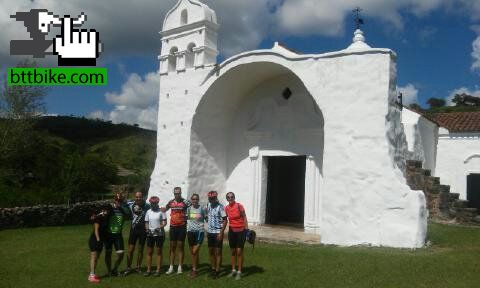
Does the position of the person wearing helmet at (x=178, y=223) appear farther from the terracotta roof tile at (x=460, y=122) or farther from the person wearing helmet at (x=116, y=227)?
the terracotta roof tile at (x=460, y=122)

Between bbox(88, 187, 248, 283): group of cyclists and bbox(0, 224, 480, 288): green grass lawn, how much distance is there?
27cm

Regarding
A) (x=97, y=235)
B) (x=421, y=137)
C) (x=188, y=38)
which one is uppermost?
(x=188, y=38)

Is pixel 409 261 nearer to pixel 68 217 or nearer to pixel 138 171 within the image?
pixel 68 217

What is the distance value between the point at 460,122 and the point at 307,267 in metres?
13.6

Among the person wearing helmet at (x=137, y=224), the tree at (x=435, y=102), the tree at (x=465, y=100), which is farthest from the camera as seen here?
the tree at (x=435, y=102)

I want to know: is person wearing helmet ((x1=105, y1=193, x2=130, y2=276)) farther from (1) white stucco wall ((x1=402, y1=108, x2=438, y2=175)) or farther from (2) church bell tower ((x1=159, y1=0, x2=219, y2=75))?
(1) white stucco wall ((x1=402, y1=108, x2=438, y2=175))

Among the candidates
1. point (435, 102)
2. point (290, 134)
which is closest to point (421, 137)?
point (290, 134)

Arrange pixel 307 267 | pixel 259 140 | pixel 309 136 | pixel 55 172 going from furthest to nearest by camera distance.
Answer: pixel 55 172
pixel 259 140
pixel 309 136
pixel 307 267

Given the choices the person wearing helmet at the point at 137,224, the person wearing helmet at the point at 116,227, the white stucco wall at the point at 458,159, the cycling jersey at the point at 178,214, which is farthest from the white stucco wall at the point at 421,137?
the person wearing helmet at the point at 116,227

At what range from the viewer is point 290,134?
12.5 meters

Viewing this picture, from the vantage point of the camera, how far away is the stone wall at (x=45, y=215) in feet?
45.4

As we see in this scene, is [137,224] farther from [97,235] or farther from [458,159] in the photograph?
[458,159]

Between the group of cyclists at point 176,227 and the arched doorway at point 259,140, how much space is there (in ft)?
16.9

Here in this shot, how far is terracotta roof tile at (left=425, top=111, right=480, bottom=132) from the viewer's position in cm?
1755
